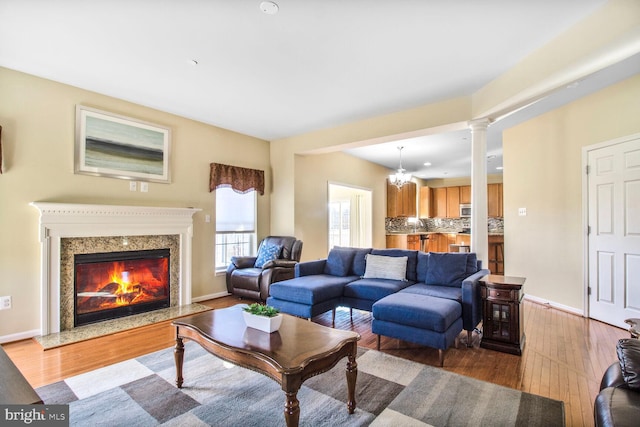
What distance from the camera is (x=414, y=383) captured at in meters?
2.34

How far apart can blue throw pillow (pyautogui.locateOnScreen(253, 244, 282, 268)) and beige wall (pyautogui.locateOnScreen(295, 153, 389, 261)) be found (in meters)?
0.65

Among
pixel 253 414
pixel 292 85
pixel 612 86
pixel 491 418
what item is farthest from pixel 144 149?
pixel 612 86

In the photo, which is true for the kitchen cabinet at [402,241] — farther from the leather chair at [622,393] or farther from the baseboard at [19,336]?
the baseboard at [19,336]

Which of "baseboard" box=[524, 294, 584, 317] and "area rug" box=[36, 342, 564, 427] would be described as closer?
"area rug" box=[36, 342, 564, 427]

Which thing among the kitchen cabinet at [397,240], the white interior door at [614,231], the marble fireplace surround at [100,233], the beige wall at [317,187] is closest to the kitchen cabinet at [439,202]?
the kitchen cabinet at [397,240]

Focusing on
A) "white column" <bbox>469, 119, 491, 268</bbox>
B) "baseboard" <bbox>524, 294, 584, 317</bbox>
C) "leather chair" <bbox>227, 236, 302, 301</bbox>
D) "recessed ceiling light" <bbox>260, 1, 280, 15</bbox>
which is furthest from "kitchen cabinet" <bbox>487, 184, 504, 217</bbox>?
"recessed ceiling light" <bbox>260, 1, 280, 15</bbox>

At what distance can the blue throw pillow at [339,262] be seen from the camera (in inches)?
166

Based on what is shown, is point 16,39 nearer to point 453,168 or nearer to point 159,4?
point 159,4

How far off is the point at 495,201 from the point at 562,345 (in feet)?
20.3

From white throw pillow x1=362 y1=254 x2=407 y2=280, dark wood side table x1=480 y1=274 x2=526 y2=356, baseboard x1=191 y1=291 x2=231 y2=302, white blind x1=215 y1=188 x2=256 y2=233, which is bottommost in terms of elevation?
baseboard x1=191 y1=291 x2=231 y2=302

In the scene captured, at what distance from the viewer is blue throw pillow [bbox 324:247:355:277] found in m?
4.22

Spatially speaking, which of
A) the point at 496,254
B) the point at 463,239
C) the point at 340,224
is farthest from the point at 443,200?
the point at 340,224

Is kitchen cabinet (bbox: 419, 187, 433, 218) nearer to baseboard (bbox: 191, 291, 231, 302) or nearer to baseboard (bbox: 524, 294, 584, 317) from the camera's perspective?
baseboard (bbox: 524, 294, 584, 317)

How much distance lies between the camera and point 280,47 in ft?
9.04
